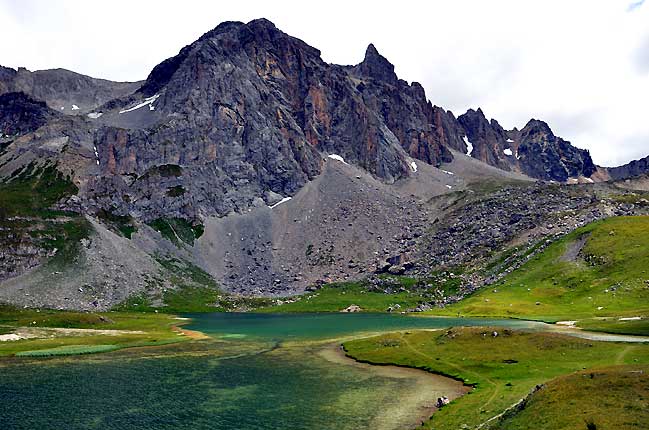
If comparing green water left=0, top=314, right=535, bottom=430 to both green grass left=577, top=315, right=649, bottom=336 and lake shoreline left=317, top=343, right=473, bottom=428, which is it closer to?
lake shoreline left=317, top=343, right=473, bottom=428

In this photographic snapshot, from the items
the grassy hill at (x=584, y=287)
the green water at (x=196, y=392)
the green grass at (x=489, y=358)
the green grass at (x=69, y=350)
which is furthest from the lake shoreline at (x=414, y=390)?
the grassy hill at (x=584, y=287)

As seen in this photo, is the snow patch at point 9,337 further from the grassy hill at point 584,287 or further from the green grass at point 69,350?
the grassy hill at point 584,287

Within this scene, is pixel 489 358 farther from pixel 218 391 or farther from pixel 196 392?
pixel 196 392

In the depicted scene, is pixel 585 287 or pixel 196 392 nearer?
pixel 196 392

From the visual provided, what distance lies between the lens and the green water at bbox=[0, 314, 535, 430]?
5084 centimetres

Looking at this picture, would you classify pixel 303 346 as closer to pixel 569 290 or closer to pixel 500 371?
pixel 500 371

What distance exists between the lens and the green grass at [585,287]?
500 ft

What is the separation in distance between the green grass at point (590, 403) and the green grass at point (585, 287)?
107 meters

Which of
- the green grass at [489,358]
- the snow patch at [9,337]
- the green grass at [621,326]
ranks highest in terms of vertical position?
the snow patch at [9,337]

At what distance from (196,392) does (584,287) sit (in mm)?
157572

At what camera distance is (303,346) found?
106 m

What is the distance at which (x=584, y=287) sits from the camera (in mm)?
171875

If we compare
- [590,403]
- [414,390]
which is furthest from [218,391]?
[590,403]

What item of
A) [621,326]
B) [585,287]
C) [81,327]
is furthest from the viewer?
[585,287]
